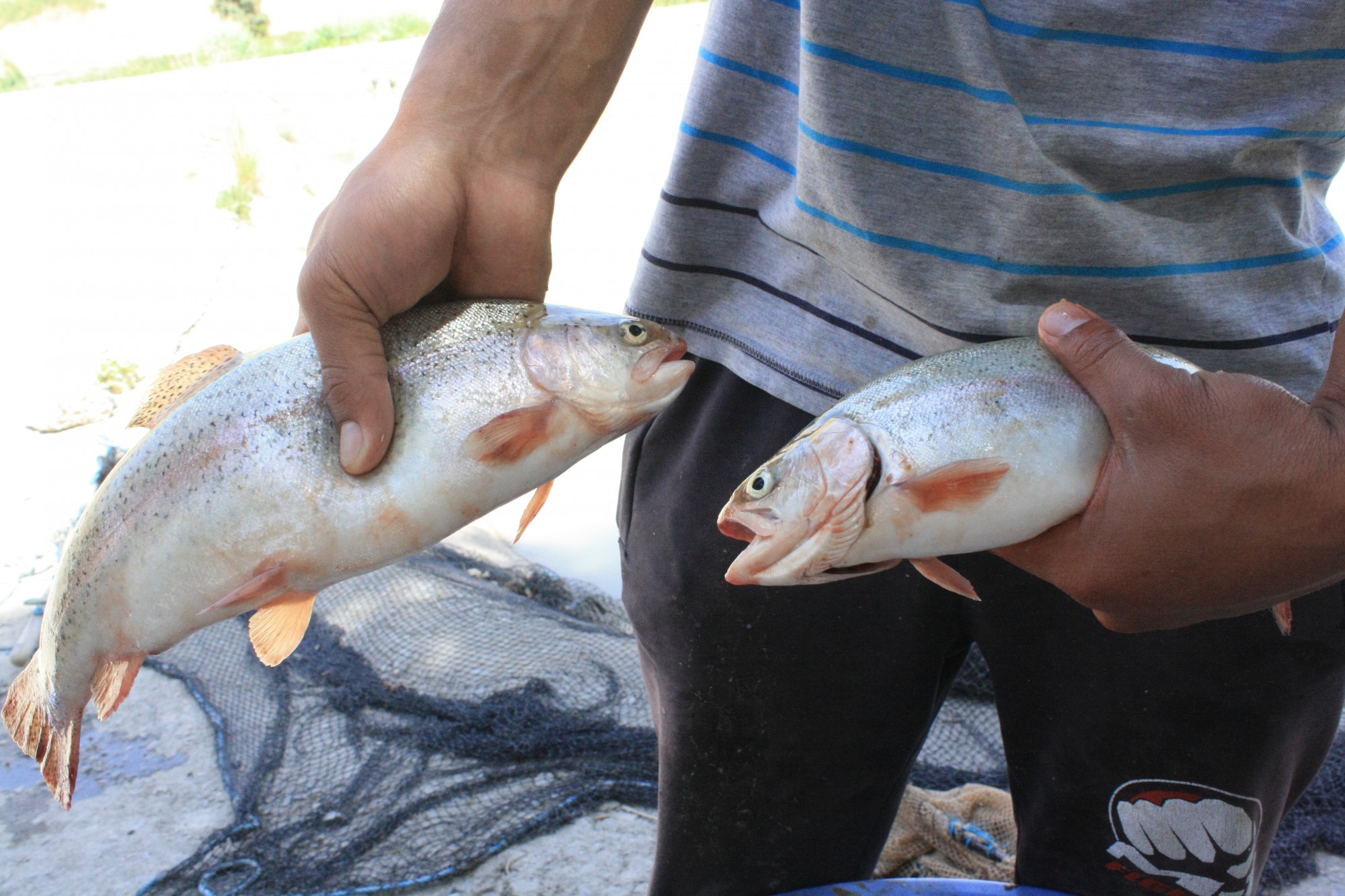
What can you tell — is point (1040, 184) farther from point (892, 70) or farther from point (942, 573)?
point (942, 573)

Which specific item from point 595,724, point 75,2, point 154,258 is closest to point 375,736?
point 595,724

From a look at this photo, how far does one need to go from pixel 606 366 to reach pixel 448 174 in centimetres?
44

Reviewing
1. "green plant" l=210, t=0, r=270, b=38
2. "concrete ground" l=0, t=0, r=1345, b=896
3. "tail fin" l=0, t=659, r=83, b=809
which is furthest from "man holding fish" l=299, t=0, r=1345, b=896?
"green plant" l=210, t=0, r=270, b=38

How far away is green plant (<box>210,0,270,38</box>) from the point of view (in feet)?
120

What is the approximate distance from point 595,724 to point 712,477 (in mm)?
2167

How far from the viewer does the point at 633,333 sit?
1712 mm

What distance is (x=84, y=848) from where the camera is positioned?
3291 millimetres

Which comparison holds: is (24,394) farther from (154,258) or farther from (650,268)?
(650,268)

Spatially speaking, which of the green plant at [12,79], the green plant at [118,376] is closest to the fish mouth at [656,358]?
the green plant at [118,376]

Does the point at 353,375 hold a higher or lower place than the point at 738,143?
lower

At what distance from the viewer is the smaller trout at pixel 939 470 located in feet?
4.50

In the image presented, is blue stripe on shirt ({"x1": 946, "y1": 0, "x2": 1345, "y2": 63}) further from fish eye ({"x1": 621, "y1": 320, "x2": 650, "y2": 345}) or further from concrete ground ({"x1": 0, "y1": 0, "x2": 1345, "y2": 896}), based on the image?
concrete ground ({"x1": 0, "y1": 0, "x2": 1345, "y2": 896})

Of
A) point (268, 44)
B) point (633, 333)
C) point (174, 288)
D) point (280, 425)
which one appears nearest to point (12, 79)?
point (268, 44)

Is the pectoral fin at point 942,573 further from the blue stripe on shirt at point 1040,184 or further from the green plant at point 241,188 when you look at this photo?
the green plant at point 241,188
